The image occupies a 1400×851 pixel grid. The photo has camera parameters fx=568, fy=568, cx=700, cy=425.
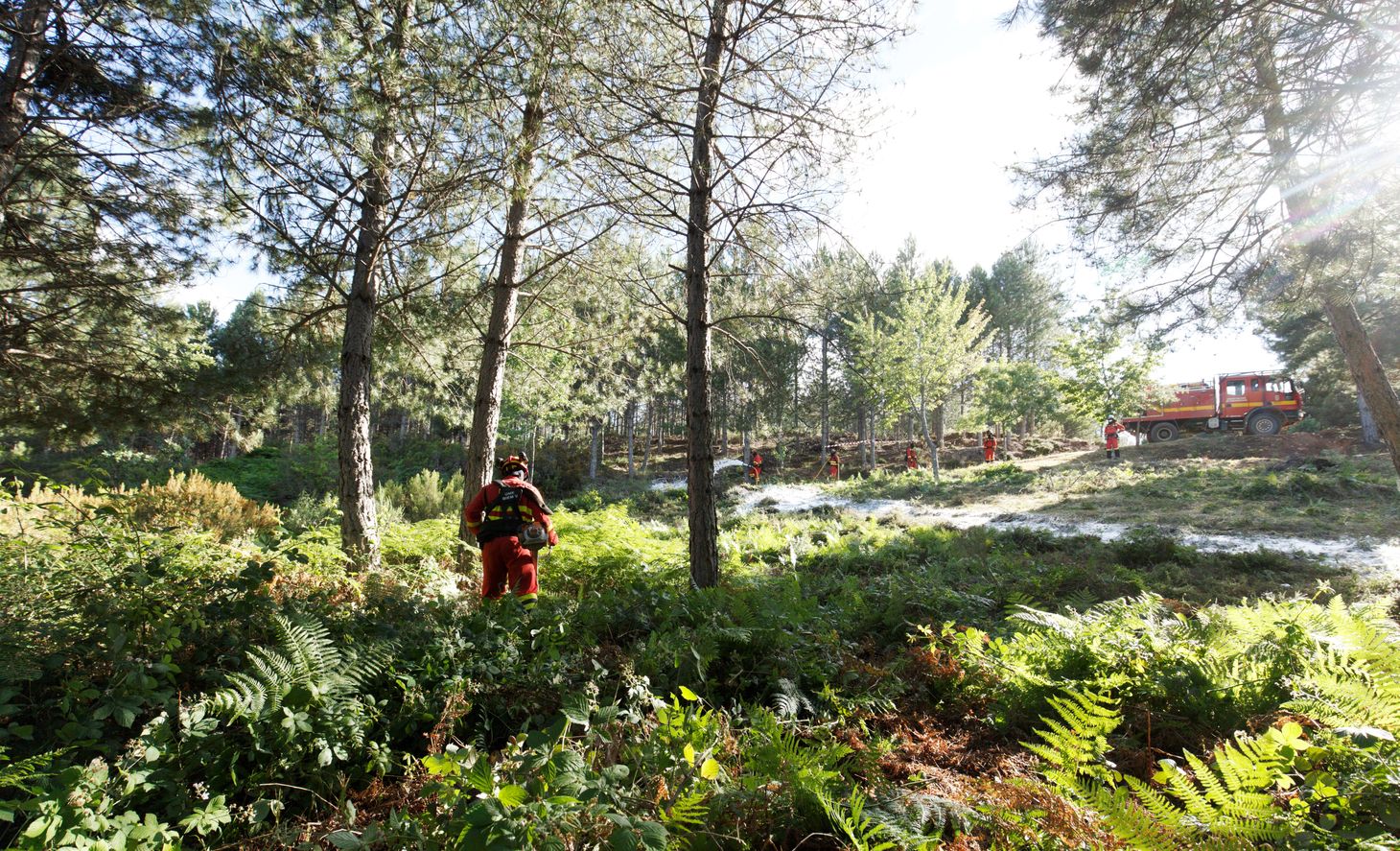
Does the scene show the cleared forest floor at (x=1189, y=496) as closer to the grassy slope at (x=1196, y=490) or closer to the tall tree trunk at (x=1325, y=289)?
the grassy slope at (x=1196, y=490)

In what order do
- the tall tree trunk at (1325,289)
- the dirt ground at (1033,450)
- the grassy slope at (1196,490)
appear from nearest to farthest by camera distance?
the tall tree trunk at (1325,289)
the grassy slope at (1196,490)
the dirt ground at (1033,450)

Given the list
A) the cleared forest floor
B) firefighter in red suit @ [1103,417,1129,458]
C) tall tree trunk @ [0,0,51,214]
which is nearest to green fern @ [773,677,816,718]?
tall tree trunk @ [0,0,51,214]

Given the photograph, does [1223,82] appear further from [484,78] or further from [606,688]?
[606,688]

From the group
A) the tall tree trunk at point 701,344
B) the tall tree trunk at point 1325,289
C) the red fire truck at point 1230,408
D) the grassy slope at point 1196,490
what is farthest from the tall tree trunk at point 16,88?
the red fire truck at point 1230,408

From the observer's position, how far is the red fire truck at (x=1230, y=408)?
23.5 m

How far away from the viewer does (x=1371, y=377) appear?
779 centimetres

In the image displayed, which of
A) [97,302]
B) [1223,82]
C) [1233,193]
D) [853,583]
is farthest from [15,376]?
[1233,193]

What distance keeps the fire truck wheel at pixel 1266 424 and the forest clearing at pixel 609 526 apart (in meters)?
16.3

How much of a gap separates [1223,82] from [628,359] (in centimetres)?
819

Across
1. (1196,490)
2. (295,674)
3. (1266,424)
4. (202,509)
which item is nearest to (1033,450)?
(1266,424)

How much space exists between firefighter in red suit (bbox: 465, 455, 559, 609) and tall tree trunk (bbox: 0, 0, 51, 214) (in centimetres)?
509

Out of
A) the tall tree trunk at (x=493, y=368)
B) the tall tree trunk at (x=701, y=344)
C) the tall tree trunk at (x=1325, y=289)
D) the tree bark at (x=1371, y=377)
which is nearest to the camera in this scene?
the tall tree trunk at (x=701, y=344)

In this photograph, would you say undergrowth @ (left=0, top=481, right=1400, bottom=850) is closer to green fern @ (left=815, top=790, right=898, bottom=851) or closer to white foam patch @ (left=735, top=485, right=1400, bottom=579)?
green fern @ (left=815, top=790, right=898, bottom=851)

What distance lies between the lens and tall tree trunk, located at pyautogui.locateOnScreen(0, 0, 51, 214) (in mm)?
5285
